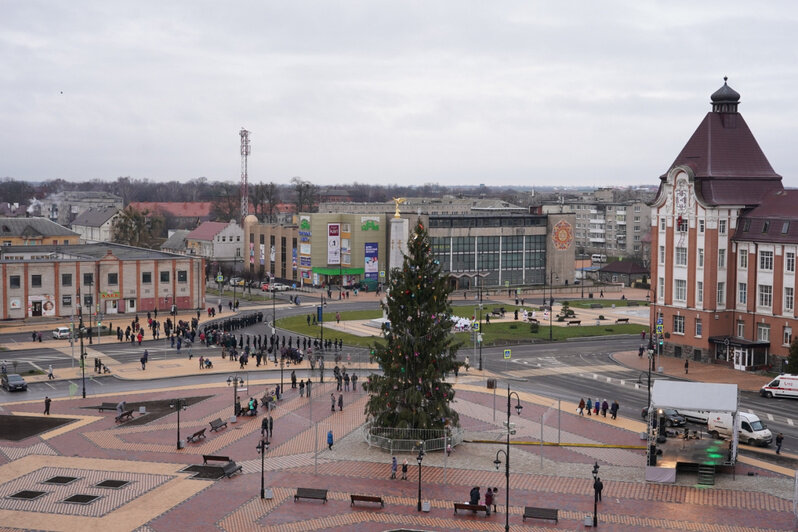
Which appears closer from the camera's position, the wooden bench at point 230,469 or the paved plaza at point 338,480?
the paved plaza at point 338,480

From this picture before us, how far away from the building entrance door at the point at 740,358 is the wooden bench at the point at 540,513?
38.5m

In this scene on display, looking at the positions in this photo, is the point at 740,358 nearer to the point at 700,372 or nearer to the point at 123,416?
the point at 700,372

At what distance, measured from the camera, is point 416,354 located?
150 feet

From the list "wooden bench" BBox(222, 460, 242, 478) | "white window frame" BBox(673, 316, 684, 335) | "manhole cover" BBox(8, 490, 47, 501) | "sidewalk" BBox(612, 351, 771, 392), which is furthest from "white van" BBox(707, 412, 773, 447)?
"manhole cover" BBox(8, 490, 47, 501)

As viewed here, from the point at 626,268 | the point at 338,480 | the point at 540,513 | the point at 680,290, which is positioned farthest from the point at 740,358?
the point at 626,268

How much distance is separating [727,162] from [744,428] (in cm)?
3154

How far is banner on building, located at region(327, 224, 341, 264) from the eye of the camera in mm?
124750

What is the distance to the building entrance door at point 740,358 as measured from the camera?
69.5 meters

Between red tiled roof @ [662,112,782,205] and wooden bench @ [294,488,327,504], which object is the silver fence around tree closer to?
wooden bench @ [294,488,327,504]

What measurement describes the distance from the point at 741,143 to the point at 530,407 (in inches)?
1308

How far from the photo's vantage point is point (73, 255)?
105250 mm

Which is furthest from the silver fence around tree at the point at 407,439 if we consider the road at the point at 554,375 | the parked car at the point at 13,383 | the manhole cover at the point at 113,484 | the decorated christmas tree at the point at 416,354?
the parked car at the point at 13,383

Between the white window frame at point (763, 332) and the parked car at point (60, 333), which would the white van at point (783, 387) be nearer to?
the white window frame at point (763, 332)

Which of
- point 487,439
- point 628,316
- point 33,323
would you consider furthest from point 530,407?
point 33,323
